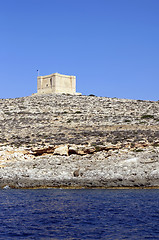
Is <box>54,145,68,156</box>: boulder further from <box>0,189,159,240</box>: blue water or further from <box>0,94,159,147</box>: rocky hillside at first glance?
<box>0,189,159,240</box>: blue water

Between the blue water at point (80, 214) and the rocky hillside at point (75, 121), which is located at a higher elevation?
the rocky hillside at point (75, 121)

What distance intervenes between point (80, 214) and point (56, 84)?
89.1 m

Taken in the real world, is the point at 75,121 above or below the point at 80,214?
above

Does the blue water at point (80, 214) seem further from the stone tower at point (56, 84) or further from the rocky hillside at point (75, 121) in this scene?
the stone tower at point (56, 84)

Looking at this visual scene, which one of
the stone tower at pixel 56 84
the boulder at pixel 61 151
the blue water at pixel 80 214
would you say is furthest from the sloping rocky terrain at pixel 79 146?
the stone tower at pixel 56 84

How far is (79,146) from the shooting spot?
40.1m

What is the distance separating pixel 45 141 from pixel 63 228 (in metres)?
30.9

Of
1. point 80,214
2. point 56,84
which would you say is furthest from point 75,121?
point 80,214

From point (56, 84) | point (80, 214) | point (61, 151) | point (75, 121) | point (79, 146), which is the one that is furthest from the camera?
point (56, 84)

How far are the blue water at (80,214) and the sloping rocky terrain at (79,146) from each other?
2.82 metres

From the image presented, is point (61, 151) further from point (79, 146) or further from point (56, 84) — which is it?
point (56, 84)

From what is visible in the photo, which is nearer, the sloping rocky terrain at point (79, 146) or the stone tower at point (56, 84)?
the sloping rocky terrain at point (79, 146)

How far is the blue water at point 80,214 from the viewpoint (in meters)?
14.6

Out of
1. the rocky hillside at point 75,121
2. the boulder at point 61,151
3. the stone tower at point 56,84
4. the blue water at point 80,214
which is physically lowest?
the blue water at point 80,214
